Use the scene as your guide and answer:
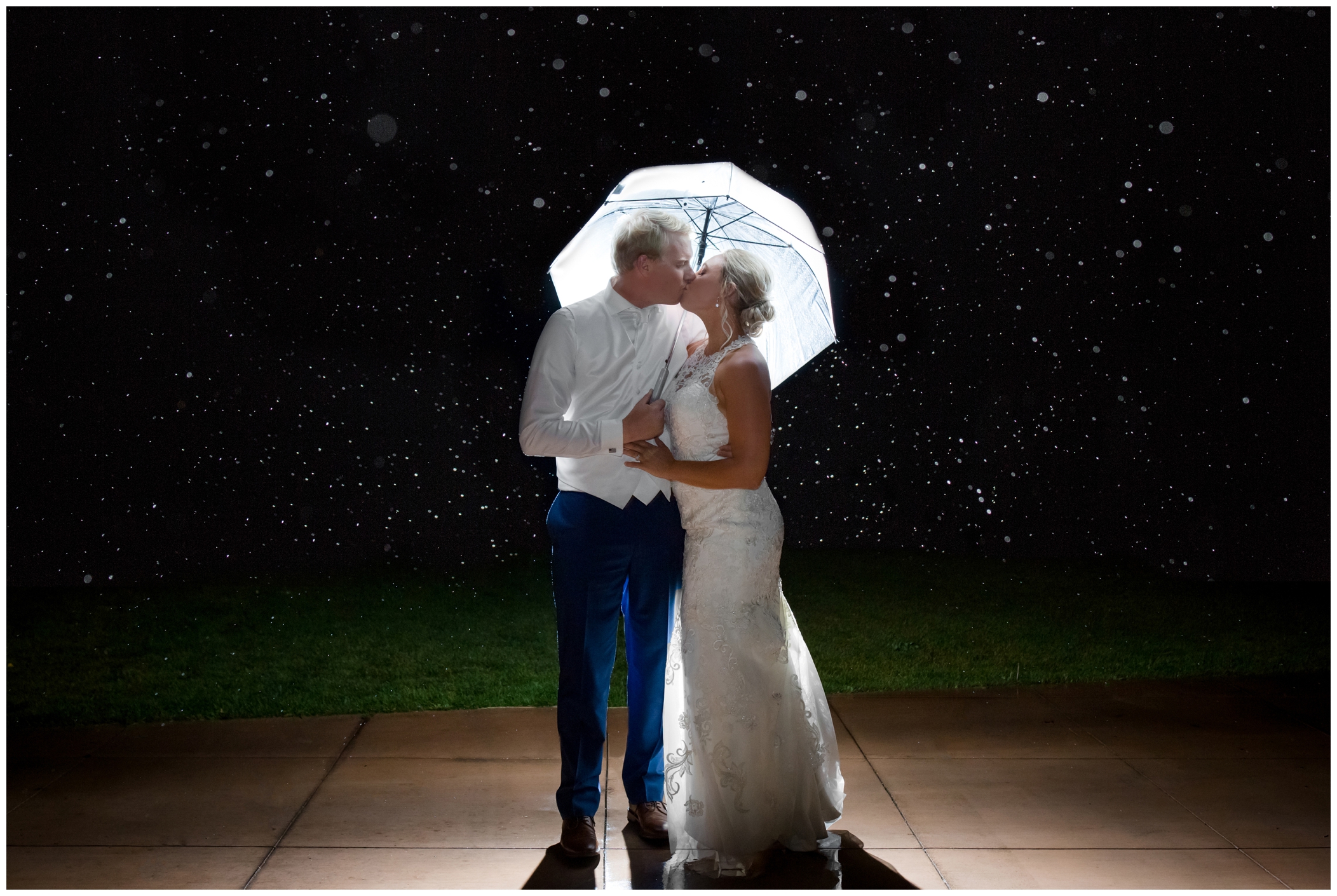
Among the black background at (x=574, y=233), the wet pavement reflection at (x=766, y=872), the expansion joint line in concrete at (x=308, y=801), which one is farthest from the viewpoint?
the black background at (x=574, y=233)

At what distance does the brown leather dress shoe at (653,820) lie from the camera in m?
3.05

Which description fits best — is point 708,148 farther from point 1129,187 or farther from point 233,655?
point 233,655

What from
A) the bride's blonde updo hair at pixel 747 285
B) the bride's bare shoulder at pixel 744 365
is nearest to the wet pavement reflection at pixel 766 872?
the bride's bare shoulder at pixel 744 365

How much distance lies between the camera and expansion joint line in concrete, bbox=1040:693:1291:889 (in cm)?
292

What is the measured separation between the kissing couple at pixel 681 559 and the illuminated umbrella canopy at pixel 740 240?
0.50 feet

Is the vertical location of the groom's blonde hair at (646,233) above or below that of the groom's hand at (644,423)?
above

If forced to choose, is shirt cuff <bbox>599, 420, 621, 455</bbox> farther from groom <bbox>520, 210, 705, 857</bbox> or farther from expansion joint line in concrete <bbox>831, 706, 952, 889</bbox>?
expansion joint line in concrete <bbox>831, 706, 952, 889</bbox>

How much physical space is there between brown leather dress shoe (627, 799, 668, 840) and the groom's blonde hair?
1495mm

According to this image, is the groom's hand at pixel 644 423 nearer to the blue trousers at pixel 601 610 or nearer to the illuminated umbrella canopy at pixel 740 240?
the blue trousers at pixel 601 610

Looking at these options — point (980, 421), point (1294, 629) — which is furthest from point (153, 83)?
point (1294, 629)

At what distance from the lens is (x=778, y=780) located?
2.85 m

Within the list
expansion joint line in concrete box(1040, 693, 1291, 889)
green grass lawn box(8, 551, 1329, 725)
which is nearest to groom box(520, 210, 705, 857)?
expansion joint line in concrete box(1040, 693, 1291, 889)

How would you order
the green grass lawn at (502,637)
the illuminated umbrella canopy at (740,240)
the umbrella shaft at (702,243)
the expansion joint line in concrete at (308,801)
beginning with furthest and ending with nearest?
the green grass lawn at (502,637), the umbrella shaft at (702,243), the illuminated umbrella canopy at (740,240), the expansion joint line in concrete at (308,801)

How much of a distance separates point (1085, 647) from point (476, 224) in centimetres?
691
